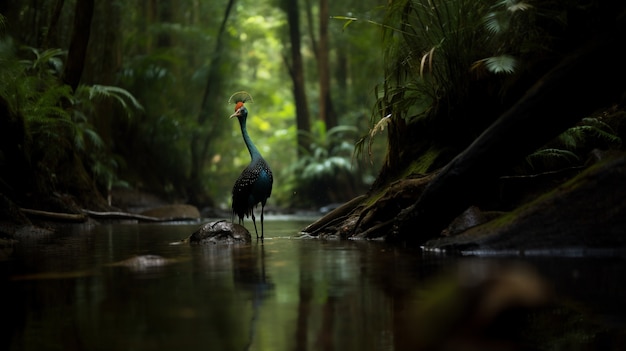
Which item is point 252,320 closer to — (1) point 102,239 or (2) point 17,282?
(2) point 17,282

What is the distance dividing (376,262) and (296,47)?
18843mm

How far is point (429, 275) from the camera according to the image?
393 cm

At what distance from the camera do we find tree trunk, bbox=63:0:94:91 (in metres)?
10.9

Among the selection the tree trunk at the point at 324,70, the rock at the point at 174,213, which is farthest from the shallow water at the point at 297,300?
the tree trunk at the point at 324,70

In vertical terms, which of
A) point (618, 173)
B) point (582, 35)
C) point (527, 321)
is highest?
point (582, 35)

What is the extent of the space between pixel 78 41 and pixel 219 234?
5898 mm

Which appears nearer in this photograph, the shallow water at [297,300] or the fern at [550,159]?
the shallow water at [297,300]

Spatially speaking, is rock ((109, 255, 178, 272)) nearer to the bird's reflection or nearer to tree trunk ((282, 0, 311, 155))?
the bird's reflection

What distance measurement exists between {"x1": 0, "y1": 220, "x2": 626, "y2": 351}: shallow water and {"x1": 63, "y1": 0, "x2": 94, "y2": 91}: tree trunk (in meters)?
6.58

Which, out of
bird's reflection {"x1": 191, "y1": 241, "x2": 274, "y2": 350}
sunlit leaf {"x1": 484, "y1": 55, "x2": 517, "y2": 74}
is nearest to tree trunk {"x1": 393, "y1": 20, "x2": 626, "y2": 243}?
sunlit leaf {"x1": 484, "y1": 55, "x2": 517, "y2": 74}

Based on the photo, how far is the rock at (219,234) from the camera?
6934 millimetres

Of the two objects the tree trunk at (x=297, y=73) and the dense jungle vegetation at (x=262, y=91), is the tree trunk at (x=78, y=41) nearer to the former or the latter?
the dense jungle vegetation at (x=262, y=91)

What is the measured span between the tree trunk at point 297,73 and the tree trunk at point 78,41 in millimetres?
11939

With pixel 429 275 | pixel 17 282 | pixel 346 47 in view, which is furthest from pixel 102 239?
pixel 346 47
